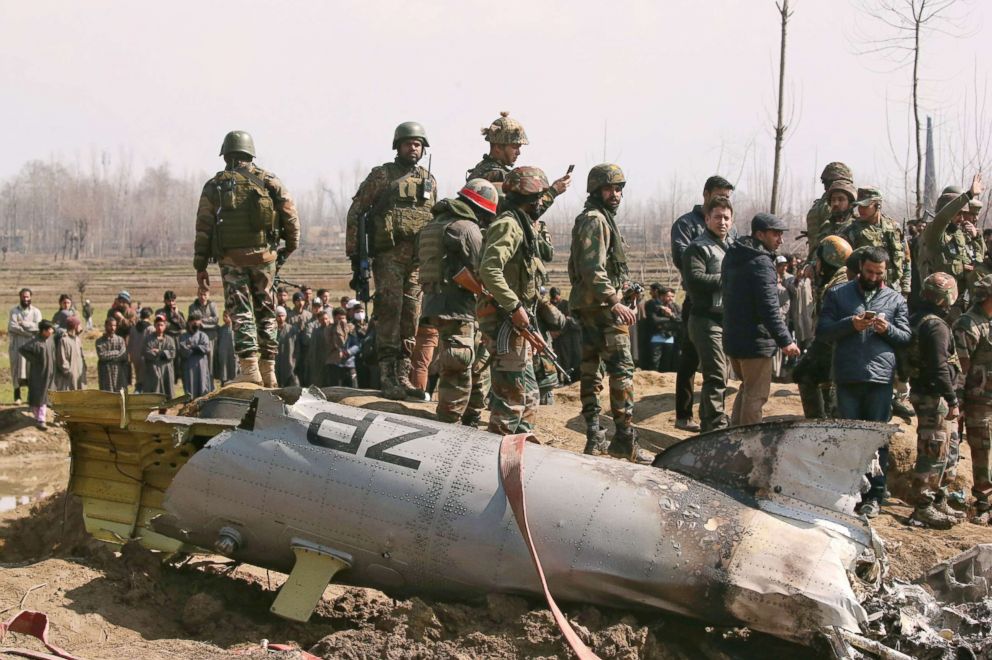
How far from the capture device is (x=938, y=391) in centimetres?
862

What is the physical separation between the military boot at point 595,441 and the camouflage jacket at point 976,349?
10.0ft

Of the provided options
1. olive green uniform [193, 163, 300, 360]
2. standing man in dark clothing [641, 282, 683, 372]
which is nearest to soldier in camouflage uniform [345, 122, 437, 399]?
olive green uniform [193, 163, 300, 360]

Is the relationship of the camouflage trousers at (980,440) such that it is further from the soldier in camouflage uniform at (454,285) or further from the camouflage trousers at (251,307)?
the camouflage trousers at (251,307)

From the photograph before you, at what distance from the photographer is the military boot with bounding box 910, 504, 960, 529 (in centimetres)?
858

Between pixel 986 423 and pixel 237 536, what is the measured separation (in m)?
6.22

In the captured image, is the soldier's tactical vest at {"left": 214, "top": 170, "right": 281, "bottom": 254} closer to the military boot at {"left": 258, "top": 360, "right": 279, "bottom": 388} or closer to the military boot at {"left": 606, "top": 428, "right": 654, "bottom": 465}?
the military boot at {"left": 258, "top": 360, "right": 279, "bottom": 388}

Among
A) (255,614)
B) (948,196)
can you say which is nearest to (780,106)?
(948,196)

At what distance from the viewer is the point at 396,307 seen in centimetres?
1101

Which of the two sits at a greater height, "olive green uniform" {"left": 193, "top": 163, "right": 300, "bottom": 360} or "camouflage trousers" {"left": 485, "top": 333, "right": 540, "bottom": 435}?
"olive green uniform" {"left": 193, "top": 163, "right": 300, "bottom": 360}

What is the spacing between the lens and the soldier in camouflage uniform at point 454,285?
891 cm

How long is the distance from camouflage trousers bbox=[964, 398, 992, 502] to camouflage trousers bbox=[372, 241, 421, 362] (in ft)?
17.4

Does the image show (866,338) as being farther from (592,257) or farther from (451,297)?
(451,297)

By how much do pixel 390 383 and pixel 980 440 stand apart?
5495mm

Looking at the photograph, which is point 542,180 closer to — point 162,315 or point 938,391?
point 938,391
